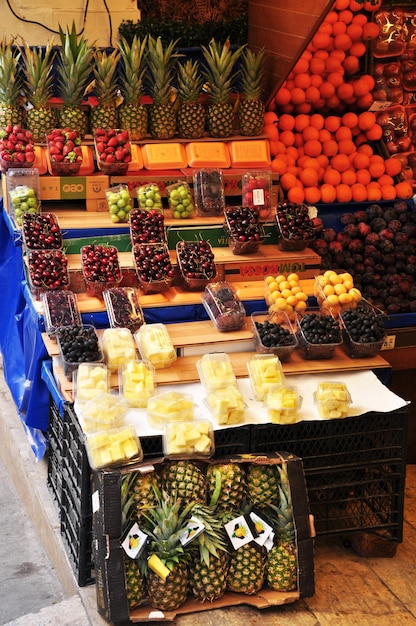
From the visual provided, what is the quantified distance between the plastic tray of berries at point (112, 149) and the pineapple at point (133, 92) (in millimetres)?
286

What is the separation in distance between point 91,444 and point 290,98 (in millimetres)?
3762

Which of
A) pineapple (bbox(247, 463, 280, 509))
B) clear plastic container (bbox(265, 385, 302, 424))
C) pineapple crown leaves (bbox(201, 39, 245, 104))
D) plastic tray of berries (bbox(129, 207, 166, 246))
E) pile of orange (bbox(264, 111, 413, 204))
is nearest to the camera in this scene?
pineapple (bbox(247, 463, 280, 509))

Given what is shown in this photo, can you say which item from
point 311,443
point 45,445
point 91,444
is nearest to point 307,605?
point 311,443

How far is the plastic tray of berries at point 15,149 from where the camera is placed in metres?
5.54

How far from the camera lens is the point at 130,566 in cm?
345

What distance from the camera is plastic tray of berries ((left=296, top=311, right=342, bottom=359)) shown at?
4410 millimetres

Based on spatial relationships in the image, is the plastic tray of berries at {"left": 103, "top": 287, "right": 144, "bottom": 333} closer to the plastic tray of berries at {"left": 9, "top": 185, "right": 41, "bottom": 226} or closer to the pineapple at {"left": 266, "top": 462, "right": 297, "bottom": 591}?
the plastic tray of berries at {"left": 9, "top": 185, "right": 41, "bottom": 226}

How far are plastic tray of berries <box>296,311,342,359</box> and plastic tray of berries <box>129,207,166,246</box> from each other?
1150 mm

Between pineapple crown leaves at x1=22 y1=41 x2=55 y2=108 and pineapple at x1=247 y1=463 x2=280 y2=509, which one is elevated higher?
pineapple crown leaves at x1=22 y1=41 x2=55 y2=108

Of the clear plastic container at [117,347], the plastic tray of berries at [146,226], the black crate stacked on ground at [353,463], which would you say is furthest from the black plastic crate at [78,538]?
the plastic tray of berries at [146,226]

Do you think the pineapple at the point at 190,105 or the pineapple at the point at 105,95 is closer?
the pineapple at the point at 105,95

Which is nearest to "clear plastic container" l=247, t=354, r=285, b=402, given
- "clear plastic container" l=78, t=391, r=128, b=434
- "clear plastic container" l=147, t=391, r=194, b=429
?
"clear plastic container" l=147, t=391, r=194, b=429

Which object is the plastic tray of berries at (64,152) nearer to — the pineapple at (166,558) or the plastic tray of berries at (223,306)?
the plastic tray of berries at (223,306)

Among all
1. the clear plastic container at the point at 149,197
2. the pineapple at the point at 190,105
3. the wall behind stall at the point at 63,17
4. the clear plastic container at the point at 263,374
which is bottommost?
the clear plastic container at the point at 263,374
